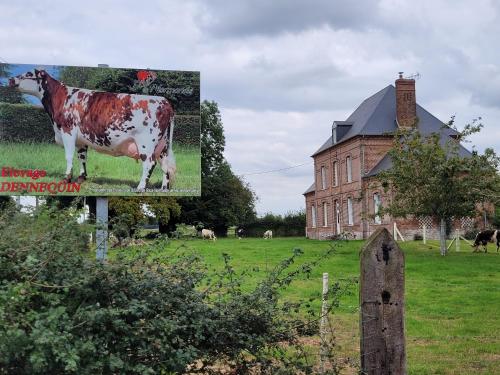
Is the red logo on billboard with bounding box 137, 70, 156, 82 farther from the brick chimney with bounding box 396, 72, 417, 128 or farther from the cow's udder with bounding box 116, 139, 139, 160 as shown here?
the brick chimney with bounding box 396, 72, 417, 128

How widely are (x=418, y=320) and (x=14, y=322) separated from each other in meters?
9.56

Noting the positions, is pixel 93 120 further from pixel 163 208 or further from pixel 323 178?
pixel 323 178

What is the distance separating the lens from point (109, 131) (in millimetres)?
19344

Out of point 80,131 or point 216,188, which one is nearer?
point 80,131

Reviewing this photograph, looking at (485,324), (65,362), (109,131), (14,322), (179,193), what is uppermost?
(109,131)

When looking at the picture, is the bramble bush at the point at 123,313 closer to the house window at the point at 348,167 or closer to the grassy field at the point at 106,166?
the grassy field at the point at 106,166

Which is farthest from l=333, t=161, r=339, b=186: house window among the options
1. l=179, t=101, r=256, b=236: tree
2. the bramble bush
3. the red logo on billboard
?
the bramble bush

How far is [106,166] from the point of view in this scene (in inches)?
774

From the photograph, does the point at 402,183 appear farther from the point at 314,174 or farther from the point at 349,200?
the point at 314,174

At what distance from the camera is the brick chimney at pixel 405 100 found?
4688 cm

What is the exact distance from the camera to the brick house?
44.6 metres

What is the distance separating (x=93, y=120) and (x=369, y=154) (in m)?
31.5

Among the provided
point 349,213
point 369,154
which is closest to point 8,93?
point 369,154

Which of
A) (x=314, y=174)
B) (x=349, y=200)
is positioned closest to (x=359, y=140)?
(x=349, y=200)
